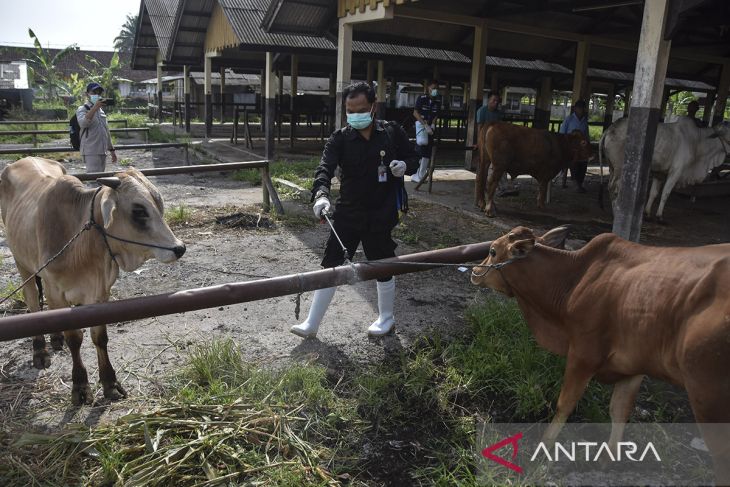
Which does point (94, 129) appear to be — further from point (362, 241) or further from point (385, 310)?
point (385, 310)

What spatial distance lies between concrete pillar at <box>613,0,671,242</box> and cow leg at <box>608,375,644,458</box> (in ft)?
9.59

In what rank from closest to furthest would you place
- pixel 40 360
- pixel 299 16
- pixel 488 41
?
pixel 40 360, pixel 299 16, pixel 488 41

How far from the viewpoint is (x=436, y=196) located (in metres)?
9.48

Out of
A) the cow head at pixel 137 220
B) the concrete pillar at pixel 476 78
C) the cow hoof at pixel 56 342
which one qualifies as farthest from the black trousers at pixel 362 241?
the concrete pillar at pixel 476 78

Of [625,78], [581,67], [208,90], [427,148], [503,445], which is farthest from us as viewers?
[625,78]

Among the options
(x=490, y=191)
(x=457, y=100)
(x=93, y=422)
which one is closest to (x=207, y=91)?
(x=490, y=191)

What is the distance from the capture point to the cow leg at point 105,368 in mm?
3256

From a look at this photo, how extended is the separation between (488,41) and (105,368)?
1203 cm

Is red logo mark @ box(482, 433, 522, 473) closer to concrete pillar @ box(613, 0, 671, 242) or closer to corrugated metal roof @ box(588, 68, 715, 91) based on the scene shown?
concrete pillar @ box(613, 0, 671, 242)

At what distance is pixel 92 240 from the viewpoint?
10.5ft

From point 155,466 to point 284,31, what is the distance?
979 centimetres

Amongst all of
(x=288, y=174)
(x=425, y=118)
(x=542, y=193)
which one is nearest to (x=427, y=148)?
(x=425, y=118)

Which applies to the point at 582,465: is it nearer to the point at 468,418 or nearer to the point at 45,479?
the point at 468,418

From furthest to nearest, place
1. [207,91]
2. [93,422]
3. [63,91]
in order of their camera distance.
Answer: [63,91], [207,91], [93,422]
